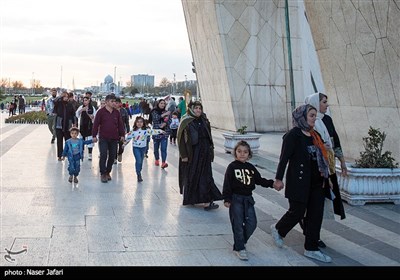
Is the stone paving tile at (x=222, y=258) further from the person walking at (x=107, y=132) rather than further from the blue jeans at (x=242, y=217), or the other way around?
the person walking at (x=107, y=132)

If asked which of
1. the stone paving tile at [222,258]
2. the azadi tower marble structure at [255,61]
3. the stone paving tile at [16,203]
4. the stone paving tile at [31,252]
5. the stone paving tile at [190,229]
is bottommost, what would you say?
the stone paving tile at [222,258]

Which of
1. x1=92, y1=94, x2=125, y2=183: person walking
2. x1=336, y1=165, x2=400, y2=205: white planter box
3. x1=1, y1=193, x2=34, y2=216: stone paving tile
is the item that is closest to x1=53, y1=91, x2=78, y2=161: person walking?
x1=92, y1=94, x2=125, y2=183: person walking

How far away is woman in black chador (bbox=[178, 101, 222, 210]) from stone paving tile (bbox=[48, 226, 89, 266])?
1980mm

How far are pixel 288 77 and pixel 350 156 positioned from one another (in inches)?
411

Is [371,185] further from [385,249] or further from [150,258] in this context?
[150,258]

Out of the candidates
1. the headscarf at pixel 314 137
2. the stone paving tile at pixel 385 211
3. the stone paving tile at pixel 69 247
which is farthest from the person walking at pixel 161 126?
the headscarf at pixel 314 137

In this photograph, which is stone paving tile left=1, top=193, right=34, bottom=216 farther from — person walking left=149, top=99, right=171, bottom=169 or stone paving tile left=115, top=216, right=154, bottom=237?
person walking left=149, top=99, right=171, bottom=169

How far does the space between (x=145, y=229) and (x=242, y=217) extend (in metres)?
1.46

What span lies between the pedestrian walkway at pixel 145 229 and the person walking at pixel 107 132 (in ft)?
1.10

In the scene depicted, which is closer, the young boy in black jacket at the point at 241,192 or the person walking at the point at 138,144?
the young boy in black jacket at the point at 241,192

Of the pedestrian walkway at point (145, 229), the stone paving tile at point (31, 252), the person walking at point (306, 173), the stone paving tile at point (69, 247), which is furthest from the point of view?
the person walking at point (306, 173)

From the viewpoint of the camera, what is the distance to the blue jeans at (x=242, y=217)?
5742 mm
